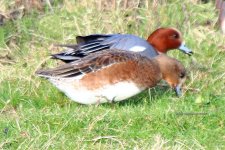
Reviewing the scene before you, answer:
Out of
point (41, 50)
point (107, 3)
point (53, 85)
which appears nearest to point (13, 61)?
point (41, 50)

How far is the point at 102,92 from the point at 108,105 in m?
0.23

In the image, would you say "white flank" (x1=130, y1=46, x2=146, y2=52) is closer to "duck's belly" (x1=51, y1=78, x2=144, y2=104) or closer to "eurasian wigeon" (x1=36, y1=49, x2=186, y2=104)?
"eurasian wigeon" (x1=36, y1=49, x2=186, y2=104)

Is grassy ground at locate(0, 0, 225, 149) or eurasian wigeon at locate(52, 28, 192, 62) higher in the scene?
eurasian wigeon at locate(52, 28, 192, 62)

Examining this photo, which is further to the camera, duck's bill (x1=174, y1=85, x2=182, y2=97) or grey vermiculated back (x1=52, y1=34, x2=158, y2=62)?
duck's bill (x1=174, y1=85, x2=182, y2=97)

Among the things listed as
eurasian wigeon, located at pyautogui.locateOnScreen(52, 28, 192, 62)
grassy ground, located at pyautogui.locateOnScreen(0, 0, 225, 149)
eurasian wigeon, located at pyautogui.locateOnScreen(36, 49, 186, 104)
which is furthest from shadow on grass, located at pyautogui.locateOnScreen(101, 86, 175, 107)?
eurasian wigeon, located at pyautogui.locateOnScreen(52, 28, 192, 62)

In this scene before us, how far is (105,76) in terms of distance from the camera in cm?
547

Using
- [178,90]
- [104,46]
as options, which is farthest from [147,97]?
[104,46]

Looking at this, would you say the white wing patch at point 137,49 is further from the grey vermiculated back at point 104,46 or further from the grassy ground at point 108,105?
the grassy ground at point 108,105

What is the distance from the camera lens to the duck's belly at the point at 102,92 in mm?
5434

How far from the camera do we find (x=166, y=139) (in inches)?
189

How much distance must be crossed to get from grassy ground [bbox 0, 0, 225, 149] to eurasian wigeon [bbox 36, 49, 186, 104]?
0.11m

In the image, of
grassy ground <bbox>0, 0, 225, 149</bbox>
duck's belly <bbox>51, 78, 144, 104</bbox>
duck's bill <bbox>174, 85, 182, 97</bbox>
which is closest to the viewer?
grassy ground <bbox>0, 0, 225, 149</bbox>

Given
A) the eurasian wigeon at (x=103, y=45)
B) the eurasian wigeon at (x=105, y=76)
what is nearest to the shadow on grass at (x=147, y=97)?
the eurasian wigeon at (x=105, y=76)

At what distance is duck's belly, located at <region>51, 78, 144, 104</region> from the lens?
214 inches
